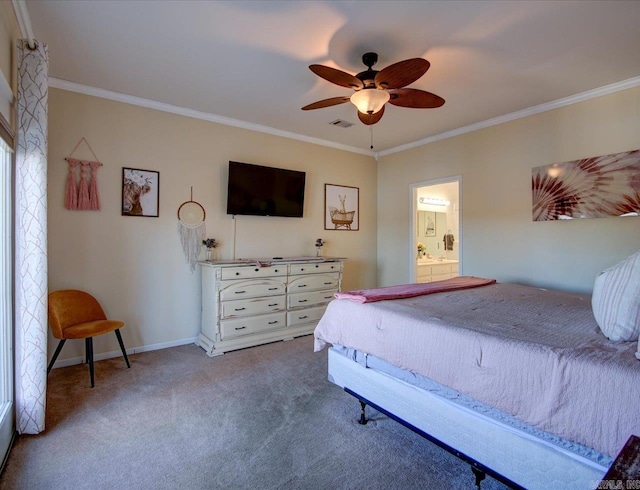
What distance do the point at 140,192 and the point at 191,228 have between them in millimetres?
639

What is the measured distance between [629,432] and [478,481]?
29.7 inches

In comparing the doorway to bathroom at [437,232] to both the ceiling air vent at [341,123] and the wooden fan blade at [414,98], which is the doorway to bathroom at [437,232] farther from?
the wooden fan blade at [414,98]

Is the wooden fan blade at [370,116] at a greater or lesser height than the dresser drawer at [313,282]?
greater

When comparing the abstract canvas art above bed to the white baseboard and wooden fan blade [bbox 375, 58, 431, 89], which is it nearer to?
wooden fan blade [bbox 375, 58, 431, 89]

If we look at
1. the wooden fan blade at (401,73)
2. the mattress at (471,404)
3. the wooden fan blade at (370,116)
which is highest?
the wooden fan blade at (401,73)

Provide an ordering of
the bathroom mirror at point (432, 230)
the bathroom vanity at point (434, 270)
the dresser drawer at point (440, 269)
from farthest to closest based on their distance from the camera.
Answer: the bathroom mirror at point (432, 230) < the dresser drawer at point (440, 269) < the bathroom vanity at point (434, 270)

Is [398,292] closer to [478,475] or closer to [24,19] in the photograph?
[478,475]

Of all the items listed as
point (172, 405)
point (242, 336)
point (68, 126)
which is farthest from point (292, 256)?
point (68, 126)

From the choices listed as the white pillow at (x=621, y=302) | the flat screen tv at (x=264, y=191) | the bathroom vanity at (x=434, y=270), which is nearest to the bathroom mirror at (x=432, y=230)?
the bathroom vanity at (x=434, y=270)

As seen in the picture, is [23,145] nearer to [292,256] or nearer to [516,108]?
[292,256]

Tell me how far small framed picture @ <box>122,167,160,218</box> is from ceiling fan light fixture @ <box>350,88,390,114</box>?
7.69 ft

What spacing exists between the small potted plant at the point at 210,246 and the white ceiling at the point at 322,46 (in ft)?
4.93

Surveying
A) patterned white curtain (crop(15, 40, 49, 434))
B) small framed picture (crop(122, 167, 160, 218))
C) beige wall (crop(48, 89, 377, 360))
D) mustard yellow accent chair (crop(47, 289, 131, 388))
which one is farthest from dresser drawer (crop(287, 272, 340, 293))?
patterned white curtain (crop(15, 40, 49, 434))

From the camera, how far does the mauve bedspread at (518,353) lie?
3.99ft
